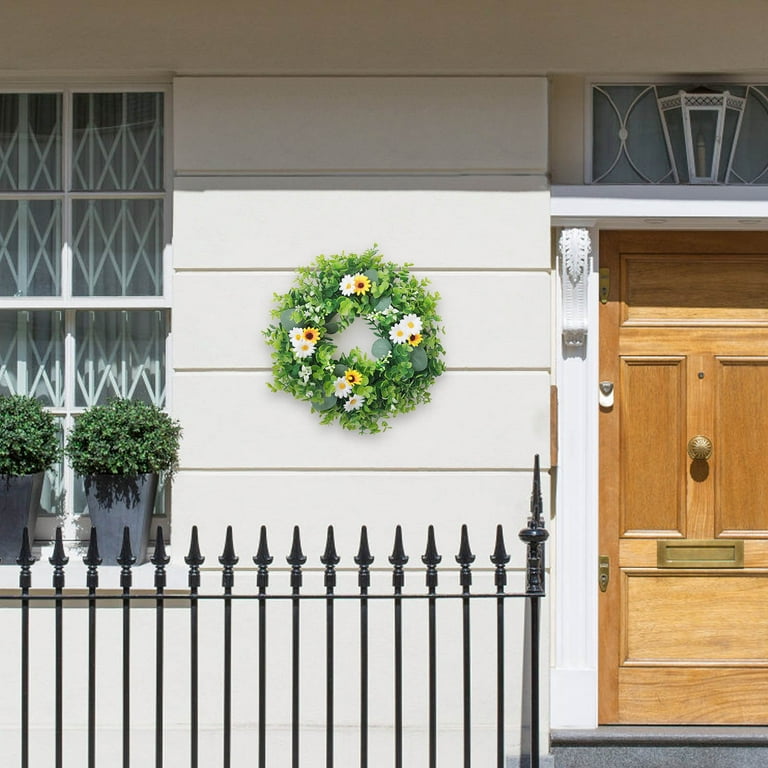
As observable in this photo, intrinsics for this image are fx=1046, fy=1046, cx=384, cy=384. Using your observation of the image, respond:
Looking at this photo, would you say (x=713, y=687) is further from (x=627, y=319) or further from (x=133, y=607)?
(x=133, y=607)

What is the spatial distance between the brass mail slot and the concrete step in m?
0.73

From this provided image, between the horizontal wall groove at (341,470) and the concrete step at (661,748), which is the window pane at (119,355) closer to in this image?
the horizontal wall groove at (341,470)

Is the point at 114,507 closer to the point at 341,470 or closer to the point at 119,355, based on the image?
the point at 119,355

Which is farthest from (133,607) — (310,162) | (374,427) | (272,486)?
(310,162)

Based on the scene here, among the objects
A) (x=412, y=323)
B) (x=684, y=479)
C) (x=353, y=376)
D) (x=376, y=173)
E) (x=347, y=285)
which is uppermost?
(x=376, y=173)

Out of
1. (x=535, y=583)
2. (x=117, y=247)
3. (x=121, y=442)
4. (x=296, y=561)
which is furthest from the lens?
(x=117, y=247)

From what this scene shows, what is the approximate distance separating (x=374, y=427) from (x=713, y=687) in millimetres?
1936

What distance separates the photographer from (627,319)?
477cm

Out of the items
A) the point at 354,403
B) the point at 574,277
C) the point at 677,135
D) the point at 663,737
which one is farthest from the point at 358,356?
the point at 663,737

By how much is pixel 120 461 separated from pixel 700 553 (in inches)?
103

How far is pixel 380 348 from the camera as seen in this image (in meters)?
4.56

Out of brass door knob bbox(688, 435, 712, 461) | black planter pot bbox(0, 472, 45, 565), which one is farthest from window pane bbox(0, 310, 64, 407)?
brass door knob bbox(688, 435, 712, 461)

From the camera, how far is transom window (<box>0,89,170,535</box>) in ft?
15.8

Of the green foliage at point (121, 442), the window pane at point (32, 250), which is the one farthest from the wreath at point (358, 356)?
the window pane at point (32, 250)
